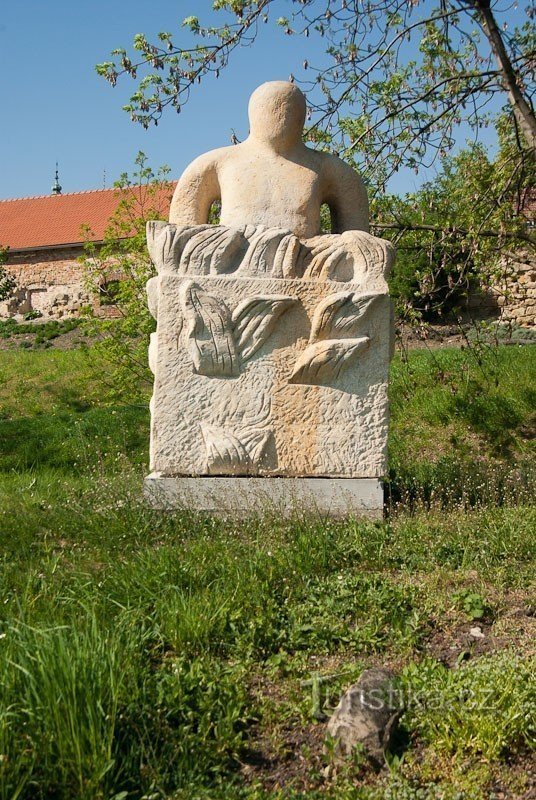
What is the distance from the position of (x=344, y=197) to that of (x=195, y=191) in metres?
0.86

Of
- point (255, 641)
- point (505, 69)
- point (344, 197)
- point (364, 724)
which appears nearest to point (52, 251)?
point (505, 69)

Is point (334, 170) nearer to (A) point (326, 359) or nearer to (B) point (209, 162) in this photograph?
(B) point (209, 162)

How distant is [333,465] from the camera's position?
423 centimetres

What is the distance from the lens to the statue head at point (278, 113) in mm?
4492

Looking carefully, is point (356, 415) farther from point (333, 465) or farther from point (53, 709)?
point (53, 709)

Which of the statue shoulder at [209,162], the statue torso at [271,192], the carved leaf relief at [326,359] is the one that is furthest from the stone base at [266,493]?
the statue shoulder at [209,162]

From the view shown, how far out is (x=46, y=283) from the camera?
27297 mm

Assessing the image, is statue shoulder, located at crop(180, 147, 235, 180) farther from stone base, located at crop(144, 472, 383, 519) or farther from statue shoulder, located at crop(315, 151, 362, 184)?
stone base, located at crop(144, 472, 383, 519)

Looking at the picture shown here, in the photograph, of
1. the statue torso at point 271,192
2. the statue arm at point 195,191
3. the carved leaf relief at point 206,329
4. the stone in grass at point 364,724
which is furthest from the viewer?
the statue arm at point 195,191

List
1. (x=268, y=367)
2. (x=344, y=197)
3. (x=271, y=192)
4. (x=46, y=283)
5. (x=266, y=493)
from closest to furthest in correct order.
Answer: (x=266, y=493) < (x=268, y=367) < (x=271, y=192) < (x=344, y=197) < (x=46, y=283)

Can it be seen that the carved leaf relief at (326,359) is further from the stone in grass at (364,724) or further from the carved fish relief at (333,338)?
the stone in grass at (364,724)

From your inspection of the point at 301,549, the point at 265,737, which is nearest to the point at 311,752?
the point at 265,737

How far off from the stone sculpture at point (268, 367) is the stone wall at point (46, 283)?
2291 centimetres

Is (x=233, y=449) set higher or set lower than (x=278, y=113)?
lower
